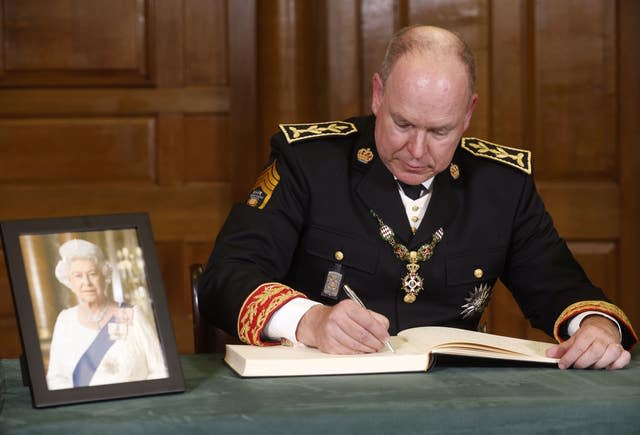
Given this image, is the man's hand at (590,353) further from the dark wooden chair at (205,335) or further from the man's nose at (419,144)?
the dark wooden chair at (205,335)

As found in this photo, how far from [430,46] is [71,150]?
2.28 meters

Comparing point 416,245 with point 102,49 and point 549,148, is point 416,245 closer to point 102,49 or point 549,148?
point 549,148

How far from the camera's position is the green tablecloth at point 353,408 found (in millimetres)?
1245

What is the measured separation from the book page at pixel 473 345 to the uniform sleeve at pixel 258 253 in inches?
9.4

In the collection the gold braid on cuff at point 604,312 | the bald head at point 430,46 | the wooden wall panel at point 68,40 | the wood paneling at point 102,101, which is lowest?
the gold braid on cuff at point 604,312

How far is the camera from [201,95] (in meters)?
3.93

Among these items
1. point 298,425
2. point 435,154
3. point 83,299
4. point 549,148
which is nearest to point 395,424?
point 298,425

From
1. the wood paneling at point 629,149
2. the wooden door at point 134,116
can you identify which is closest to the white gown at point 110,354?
the wooden door at point 134,116

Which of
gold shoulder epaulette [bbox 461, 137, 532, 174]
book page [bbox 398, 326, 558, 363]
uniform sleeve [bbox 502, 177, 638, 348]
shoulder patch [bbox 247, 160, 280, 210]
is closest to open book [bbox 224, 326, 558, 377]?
book page [bbox 398, 326, 558, 363]

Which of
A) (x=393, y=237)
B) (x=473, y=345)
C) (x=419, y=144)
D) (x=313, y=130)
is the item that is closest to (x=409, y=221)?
(x=393, y=237)

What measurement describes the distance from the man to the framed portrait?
46 centimetres

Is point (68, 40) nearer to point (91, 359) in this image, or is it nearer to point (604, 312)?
point (604, 312)

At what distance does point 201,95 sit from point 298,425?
2814mm

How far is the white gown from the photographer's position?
130 centimetres
